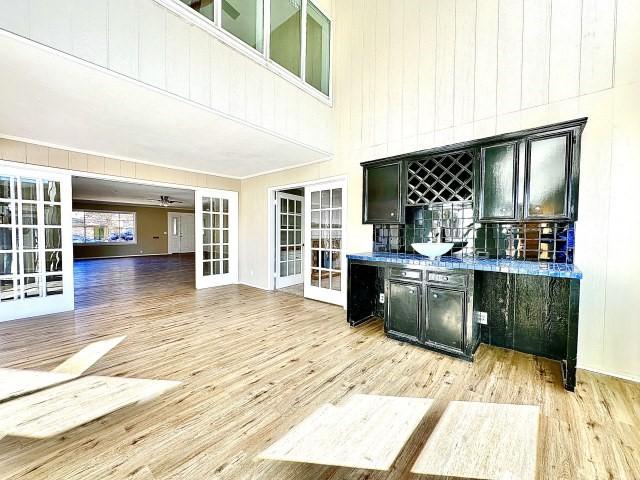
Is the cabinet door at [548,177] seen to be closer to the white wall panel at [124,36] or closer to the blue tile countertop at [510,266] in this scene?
the blue tile countertop at [510,266]

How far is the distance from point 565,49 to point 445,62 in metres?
1.08

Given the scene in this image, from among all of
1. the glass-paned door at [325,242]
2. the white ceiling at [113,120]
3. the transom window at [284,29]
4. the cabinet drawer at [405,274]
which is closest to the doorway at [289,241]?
the glass-paned door at [325,242]

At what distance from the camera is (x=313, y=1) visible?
4.04 meters

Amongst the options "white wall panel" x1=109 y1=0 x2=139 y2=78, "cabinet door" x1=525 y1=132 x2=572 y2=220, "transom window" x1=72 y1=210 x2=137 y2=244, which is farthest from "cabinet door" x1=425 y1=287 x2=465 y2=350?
"transom window" x1=72 y1=210 x2=137 y2=244

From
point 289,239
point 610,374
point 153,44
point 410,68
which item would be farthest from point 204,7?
point 610,374

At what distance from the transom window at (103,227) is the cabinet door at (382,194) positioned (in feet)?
40.0

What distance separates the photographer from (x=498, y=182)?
271 centimetres

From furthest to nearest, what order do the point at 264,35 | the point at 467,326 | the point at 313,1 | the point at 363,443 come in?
1. the point at 313,1
2. the point at 264,35
3. the point at 467,326
4. the point at 363,443

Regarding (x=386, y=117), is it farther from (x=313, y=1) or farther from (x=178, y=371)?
(x=178, y=371)

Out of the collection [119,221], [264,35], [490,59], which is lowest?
[119,221]

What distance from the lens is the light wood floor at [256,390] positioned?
1.45 meters

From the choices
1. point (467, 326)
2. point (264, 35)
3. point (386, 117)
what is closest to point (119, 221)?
point (264, 35)

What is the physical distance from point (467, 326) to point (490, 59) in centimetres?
273

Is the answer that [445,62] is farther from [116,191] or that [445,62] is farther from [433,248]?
[116,191]
